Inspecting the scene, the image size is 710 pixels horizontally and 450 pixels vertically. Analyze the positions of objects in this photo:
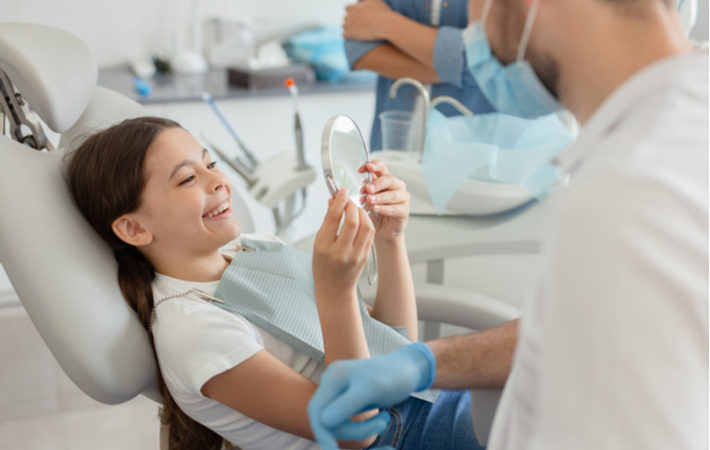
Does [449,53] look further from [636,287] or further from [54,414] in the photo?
[54,414]

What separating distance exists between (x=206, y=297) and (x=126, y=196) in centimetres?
22

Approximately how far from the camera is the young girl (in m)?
0.88

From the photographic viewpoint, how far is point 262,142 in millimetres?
2689

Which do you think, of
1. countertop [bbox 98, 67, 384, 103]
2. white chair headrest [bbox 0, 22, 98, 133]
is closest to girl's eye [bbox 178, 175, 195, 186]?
white chair headrest [bbox 0, 22, 98, 133]

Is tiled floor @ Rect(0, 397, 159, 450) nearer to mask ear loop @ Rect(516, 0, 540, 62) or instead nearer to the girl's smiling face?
the girl's smiling face

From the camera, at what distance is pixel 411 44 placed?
5.27ft

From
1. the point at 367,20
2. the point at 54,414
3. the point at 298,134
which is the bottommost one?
the point at 54,414

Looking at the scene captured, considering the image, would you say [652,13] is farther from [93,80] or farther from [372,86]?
[372,86]

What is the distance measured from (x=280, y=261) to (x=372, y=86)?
1815mm

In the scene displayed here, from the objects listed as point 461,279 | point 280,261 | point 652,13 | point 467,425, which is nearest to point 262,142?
point 461,279

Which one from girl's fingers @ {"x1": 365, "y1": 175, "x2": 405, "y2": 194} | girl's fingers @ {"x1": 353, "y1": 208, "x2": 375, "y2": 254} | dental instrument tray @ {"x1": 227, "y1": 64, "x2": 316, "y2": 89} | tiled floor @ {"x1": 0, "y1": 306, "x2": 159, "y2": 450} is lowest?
tiled floor @ {"x1": 0, "y1": 306, "x2": 159, "y2": 450}

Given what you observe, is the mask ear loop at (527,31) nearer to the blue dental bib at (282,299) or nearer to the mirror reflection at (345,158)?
the mirror reflection at (345,158)

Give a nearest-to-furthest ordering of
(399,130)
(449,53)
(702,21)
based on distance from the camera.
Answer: (449,53), (399,130), (702,21)

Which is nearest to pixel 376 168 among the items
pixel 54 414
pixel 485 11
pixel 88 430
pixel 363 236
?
pixel 363 236
